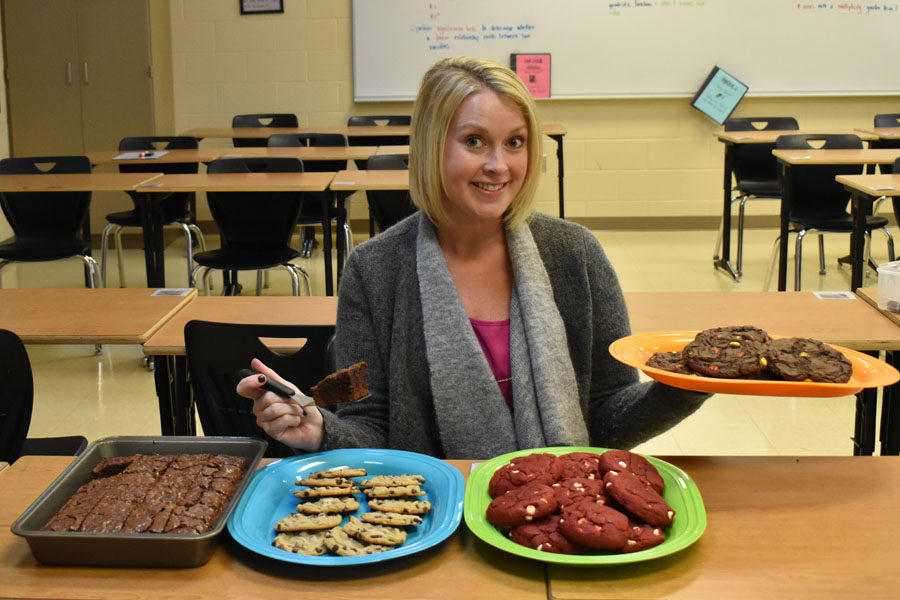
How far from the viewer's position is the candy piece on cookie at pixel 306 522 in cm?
114

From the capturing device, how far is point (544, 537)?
1067 millimetres

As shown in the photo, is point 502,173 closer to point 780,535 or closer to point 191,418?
point 780,535

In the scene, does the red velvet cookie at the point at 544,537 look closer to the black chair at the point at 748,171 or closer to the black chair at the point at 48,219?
the black chair at the point at 48,219

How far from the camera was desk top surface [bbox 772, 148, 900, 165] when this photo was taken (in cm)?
460

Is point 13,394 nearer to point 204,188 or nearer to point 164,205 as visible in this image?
point 204,188

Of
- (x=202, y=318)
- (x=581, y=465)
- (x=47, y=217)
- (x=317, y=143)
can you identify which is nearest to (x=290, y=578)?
(x=581, y=465)

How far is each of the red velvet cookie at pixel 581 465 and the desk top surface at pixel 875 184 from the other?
3.08m

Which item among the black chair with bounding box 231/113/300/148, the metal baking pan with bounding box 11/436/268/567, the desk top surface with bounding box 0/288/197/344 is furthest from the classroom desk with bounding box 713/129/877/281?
the metal baking pan with bounding box 11/436/268/567

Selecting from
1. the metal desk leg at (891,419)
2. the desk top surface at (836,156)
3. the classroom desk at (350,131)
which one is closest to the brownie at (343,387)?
the metal desk leg at (891,419)

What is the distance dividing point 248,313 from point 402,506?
1.46 m

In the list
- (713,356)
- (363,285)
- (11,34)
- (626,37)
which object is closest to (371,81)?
(626,37)

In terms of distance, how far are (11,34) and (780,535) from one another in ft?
21.2

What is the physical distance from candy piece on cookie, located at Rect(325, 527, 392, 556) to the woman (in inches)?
13.7

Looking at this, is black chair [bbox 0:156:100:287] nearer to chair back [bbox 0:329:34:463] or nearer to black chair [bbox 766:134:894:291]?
chair back [bbox 0:329:34:463]
